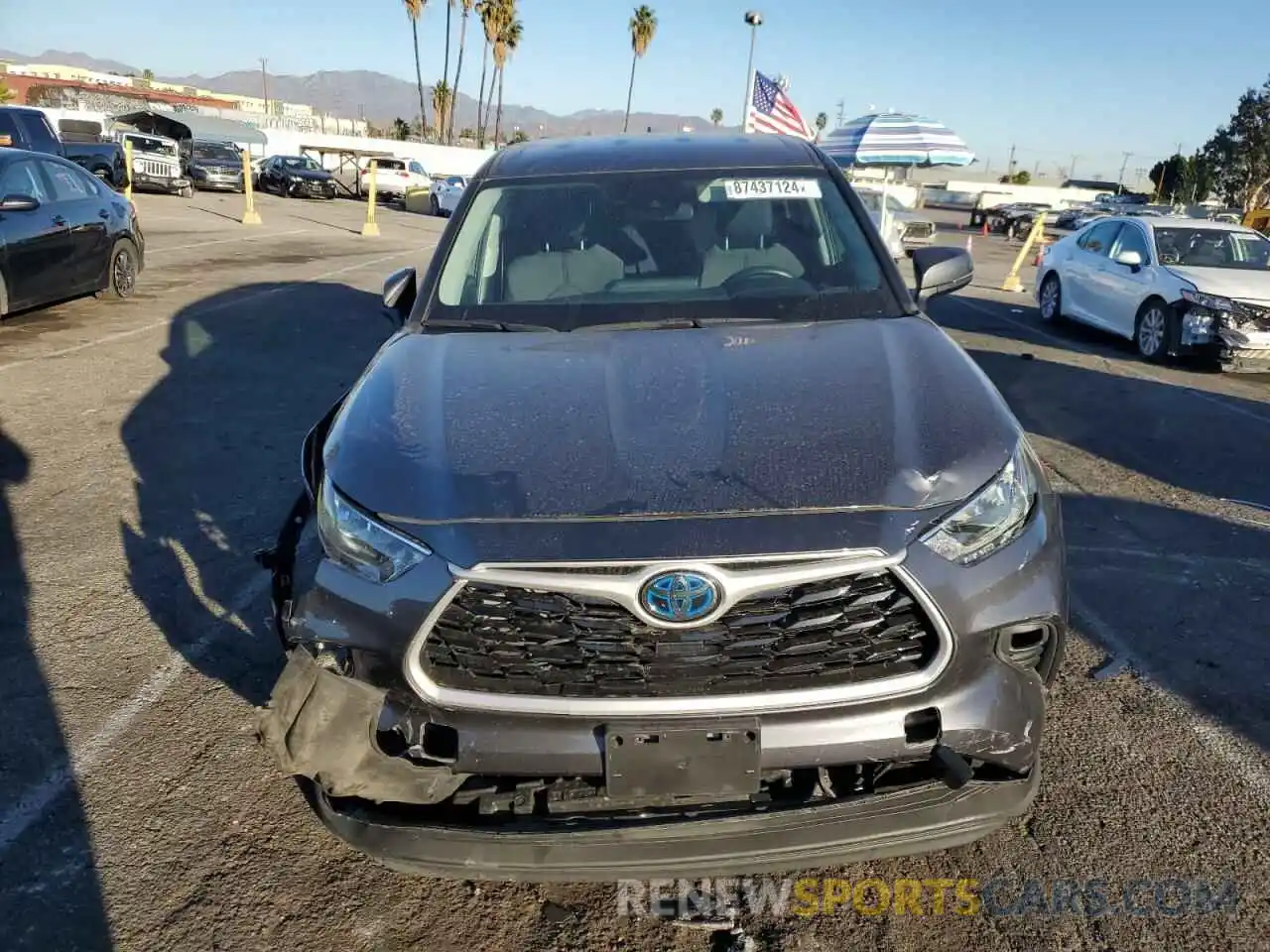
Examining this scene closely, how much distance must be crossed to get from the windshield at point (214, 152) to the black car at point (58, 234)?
23.2m

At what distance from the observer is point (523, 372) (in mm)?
2869

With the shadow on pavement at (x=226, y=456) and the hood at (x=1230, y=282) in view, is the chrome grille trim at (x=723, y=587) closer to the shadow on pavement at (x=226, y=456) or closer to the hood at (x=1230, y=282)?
the shadow on pavement at (x=226, y=456)

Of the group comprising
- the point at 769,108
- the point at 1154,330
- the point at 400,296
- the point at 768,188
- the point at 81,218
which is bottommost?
the point at 1154,330

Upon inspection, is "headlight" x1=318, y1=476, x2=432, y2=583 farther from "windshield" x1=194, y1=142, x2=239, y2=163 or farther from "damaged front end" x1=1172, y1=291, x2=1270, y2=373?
"windshield" x1=194, y1=142, x2=239, y2=163

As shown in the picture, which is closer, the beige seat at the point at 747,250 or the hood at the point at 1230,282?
the beige seat at the point at 747,250

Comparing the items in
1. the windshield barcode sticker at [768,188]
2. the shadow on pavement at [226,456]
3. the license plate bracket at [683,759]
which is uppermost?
the windshield barcode sticker at [768,188]

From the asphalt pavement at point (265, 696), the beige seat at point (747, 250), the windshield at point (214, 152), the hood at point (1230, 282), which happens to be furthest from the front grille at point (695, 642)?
the windshield at point (214, 152)

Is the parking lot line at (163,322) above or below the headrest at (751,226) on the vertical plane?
below

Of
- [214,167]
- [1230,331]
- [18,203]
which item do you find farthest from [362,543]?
[214,167]

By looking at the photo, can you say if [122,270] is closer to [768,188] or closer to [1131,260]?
[768,188]

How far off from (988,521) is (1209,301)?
8.33 metres

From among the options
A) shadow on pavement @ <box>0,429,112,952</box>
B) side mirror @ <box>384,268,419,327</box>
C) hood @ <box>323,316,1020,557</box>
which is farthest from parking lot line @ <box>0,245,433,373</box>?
hood @ <box>323,316,1020,557</box>

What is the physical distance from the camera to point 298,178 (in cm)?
3178

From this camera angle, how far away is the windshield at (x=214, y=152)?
103ft
